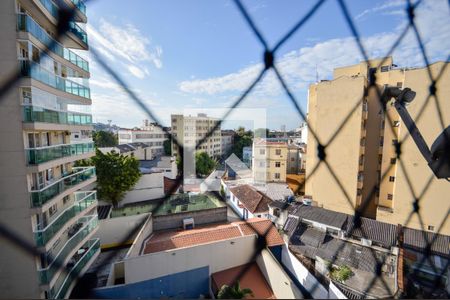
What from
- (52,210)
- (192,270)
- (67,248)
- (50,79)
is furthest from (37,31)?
(192,270)

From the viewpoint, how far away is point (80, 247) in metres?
3.43

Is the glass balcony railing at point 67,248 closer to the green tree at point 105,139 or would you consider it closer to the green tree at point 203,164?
the green tree at point 203,164

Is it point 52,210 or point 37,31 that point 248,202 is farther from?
point 37,31

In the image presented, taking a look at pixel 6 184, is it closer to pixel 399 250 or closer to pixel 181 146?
pixel 181 146

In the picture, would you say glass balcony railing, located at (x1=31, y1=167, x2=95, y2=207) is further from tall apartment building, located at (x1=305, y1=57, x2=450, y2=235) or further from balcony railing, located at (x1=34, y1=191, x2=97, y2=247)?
tall apartment building, located at (x1=305, y1=57, x2=450, y2=235)

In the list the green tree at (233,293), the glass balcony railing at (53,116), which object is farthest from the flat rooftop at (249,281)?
the glass balcony railing at (53,116)

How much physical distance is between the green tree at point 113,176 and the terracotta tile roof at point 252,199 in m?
3.00

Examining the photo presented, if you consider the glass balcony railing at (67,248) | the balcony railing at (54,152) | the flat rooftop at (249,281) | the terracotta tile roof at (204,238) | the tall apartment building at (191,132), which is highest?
the tall apartment building at (191,132)

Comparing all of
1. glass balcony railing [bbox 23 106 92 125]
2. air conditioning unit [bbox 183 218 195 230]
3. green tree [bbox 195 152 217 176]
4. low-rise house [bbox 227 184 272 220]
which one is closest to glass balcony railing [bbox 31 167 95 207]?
glass balcony railing [bbox 23 106 92 125]

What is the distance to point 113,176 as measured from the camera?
5469 mm

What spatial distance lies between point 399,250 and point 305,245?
1.67m

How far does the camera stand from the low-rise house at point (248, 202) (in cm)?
533

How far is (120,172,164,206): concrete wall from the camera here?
19.2 feet

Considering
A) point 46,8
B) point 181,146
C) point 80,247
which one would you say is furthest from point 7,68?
point 80,247
